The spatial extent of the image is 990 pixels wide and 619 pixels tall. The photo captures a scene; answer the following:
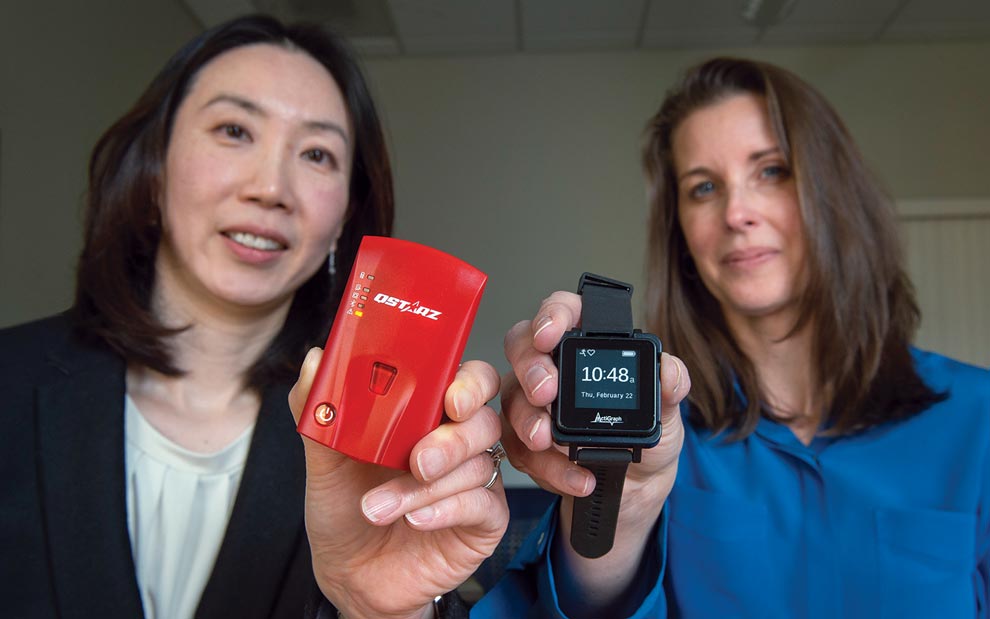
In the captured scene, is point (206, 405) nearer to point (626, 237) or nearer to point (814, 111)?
point (814, 111)

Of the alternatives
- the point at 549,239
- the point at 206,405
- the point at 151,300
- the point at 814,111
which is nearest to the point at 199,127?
the point at 151,300

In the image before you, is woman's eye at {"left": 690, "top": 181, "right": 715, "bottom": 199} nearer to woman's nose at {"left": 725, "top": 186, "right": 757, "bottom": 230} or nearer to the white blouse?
woman's nose at {"left": 725, "top": 186, "right": 757, "bottom": 230}

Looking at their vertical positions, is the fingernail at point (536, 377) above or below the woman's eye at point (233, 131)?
below

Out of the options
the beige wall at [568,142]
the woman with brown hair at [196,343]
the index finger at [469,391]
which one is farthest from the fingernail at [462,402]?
the beige wall at [568,142]

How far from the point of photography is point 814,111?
1308 millimetres

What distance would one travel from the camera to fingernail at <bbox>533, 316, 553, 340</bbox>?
0.68 meters

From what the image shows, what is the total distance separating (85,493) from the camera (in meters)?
1.02

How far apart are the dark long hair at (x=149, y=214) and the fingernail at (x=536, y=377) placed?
702mm

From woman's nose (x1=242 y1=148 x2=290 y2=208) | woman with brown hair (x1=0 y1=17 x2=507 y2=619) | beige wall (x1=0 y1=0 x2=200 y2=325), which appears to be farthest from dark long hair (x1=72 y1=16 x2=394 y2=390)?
beige wall (x1=0 y1=0 x2=200 y2=325)

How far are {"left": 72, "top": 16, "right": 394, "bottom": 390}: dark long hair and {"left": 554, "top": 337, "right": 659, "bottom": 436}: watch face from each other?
74 cm

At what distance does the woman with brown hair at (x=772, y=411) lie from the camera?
89 cm

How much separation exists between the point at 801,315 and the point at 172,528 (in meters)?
1.22

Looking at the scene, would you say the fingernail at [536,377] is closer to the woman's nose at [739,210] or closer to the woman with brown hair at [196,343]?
the woman with brown hair at [196,343]

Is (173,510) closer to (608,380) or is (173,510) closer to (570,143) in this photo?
(608,380)
